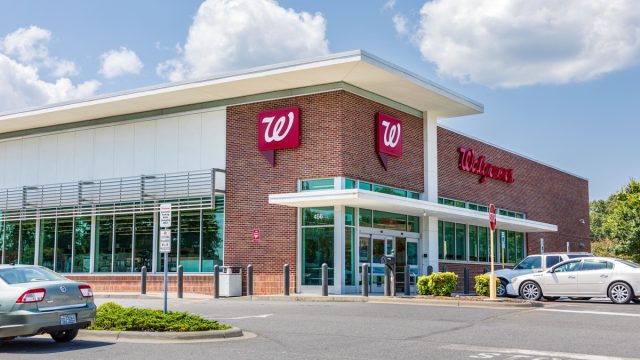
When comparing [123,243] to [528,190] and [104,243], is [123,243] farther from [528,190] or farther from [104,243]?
[528,190]

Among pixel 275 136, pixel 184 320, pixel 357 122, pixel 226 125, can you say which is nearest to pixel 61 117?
pixel 226 125

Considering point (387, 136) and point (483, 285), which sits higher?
point (387, 136)

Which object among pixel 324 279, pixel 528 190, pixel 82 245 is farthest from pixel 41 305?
pixel 528 190

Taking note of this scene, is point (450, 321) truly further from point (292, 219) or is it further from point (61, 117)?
point (61, 117)

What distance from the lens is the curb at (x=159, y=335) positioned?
13336 mm

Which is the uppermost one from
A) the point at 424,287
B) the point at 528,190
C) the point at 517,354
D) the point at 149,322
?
the point at 528,190

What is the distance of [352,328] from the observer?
14.9 m

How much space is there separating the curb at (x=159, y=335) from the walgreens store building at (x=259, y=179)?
1070 centimetres

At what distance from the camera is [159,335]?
44.0 ft

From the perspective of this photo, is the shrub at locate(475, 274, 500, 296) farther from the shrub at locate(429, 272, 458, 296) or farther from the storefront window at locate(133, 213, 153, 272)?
the storefront window at locate(133, 213, 153, 272)

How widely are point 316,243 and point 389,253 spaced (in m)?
3.43

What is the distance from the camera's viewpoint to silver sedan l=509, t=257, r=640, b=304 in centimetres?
2178

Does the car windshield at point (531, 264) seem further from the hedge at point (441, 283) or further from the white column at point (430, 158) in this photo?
the white column at point (430, 158)

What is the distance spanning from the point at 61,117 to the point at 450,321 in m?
21.7
